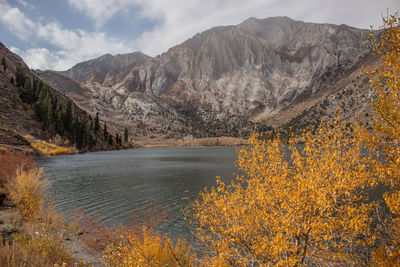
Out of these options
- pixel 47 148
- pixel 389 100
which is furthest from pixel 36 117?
pixel 389 100

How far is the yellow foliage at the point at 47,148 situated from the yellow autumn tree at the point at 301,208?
8223cm

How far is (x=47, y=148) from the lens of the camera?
81938mm

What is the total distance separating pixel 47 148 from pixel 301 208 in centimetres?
9487

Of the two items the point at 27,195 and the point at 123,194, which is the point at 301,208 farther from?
the point at 123,194

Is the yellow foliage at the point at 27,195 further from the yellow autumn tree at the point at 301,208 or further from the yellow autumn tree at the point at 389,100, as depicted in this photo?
the yellow autumn tree at the point at 389,100

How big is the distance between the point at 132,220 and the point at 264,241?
17.1 m

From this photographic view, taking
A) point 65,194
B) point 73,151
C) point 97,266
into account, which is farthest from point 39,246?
point 73,151

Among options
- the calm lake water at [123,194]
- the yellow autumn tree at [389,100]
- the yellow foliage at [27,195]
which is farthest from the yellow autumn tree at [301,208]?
the yellow foliage at [27,195]

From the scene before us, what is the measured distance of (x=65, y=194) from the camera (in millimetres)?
31328

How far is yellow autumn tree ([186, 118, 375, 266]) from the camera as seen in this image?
7039 millimetres

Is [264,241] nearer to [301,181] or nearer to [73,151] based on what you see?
[301,181]

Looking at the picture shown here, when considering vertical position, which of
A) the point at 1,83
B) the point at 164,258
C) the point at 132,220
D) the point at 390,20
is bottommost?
the point at 132,220

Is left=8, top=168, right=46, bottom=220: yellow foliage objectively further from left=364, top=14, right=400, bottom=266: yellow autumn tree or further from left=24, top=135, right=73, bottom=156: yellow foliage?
left=24, top=135, right=73, bottom=156: yellow foliage

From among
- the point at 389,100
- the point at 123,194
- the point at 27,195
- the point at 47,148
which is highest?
the point at 389,100
